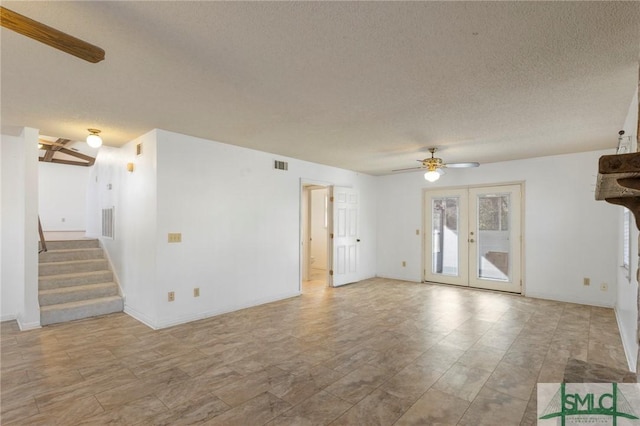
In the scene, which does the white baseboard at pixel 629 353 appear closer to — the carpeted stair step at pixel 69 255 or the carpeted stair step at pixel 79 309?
the carpeted stair step at pixel 79 309

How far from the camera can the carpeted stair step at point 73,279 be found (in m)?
4.50

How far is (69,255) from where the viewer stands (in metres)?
5.12

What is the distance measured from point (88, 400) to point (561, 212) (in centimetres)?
663

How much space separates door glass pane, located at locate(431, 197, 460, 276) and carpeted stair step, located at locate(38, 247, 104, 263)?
647 cm

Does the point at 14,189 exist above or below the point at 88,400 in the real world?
above

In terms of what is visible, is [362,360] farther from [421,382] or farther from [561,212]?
[561,212]

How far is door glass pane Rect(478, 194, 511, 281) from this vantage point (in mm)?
5852

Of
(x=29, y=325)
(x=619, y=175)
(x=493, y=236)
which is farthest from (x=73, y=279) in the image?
(x=493, y=236)

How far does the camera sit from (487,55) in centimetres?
210

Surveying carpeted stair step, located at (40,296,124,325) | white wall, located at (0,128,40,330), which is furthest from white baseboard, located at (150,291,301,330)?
white wall, located at (0,128,40,330)

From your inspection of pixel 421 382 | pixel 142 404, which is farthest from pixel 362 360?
pixel 142 404

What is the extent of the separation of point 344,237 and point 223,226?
284 cm

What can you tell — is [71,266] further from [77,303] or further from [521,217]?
[521,217]

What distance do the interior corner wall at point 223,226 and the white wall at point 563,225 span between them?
367 cm
